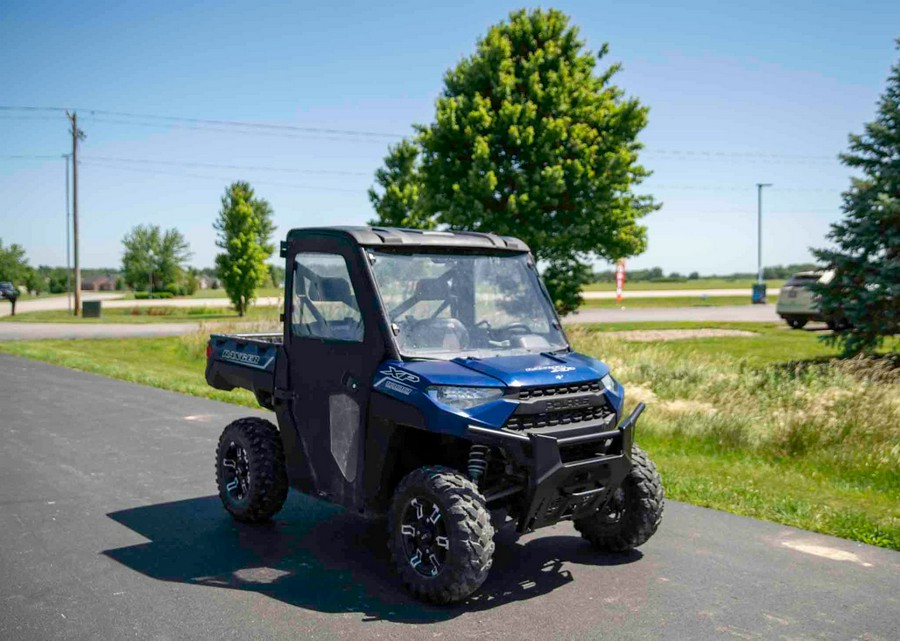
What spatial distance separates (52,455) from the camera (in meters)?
9.84

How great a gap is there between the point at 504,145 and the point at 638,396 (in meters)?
15.3

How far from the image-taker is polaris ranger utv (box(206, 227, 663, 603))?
5.17 metres

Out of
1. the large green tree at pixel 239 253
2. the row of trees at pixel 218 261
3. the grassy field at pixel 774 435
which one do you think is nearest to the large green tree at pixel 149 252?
the row of trees at pixel 218 261

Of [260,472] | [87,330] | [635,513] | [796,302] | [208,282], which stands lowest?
[87,330]

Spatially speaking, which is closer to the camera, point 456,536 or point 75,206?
point 456,536

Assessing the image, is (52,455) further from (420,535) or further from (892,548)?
(892,548)

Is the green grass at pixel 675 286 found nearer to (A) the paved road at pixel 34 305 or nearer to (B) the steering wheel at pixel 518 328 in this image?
(A) the paved road at pixel 34 305

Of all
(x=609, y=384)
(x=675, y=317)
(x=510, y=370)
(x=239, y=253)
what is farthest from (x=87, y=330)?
(x=510, y=370)

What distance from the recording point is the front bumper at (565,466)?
5.08 m

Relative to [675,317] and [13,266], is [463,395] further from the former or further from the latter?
[13,266]

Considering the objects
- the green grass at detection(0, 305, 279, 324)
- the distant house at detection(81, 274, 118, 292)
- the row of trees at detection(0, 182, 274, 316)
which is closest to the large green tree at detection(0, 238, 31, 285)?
the row of trees at detection(0, 182, 274, 316)

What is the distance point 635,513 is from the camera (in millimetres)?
6086

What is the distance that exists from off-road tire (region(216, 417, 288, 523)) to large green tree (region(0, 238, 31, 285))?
360 ft

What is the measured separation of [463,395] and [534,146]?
22460 mm
